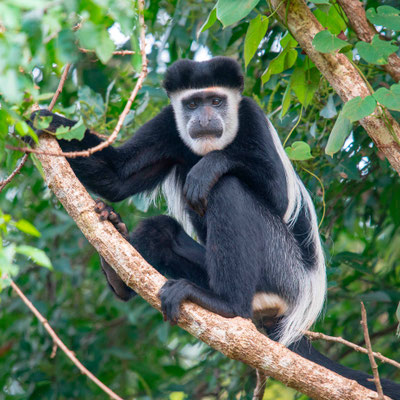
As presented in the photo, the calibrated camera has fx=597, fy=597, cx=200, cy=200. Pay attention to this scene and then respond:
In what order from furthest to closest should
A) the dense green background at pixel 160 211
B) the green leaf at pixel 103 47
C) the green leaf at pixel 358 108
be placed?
the dense green background at pixel 160 211 < the green leaf at pixel 358 108 < the green leaf at pixel 103 47

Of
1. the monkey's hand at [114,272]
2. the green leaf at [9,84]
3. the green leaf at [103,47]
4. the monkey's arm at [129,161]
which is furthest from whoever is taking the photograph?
the monkey's arm at [129,161]

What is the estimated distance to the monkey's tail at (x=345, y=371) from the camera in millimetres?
2215

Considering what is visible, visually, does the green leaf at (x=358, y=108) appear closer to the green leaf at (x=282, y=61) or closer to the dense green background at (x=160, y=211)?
the dense green background at (x=160, y=211)

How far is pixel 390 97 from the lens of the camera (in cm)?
208

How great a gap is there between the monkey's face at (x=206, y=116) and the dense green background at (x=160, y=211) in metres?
0.23

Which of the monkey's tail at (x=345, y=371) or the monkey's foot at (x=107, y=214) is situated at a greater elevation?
the monkey's foot at (x=107, y=214)

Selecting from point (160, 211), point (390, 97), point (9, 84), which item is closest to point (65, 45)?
point (9, 84)

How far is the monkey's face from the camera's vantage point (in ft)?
9.57

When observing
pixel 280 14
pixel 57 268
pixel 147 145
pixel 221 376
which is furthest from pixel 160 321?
pixel 280 14

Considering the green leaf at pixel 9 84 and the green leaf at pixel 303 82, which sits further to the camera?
the green leaf at pixel 303 82

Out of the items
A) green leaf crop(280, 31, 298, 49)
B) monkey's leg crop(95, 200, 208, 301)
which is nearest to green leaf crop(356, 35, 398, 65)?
green leaf crop(280, 31, 298, 49)

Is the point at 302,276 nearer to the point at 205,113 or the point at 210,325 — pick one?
the point at 205,113

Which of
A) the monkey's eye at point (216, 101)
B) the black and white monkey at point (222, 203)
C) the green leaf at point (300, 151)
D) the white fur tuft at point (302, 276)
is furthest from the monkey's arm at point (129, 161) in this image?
the green leaf at point (300, 151)

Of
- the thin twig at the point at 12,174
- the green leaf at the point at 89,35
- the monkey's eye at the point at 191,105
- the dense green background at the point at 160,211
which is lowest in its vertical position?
the dense green background at the point at 160,211
